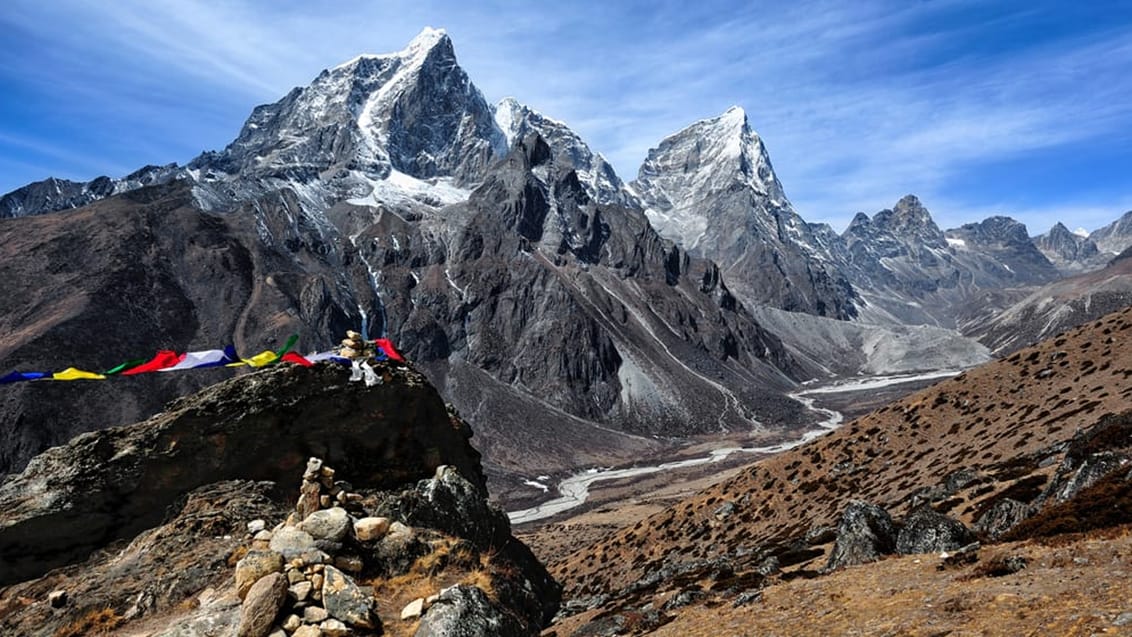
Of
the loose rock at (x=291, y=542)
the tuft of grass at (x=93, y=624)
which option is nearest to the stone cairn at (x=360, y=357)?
the loose rock at (x=291, y=542)

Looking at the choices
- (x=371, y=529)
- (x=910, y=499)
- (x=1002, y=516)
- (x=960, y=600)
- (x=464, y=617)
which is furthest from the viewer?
(x=910, y=499)

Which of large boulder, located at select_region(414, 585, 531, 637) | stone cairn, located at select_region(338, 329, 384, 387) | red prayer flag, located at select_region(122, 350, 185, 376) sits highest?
red prayer flag, located at select_region(122, 350, 185, 376)

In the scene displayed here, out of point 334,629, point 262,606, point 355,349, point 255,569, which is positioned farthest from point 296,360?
point 334,629

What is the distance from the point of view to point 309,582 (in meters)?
11.6

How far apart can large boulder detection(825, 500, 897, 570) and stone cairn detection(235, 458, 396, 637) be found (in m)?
18.4

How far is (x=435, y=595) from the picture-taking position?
12133 mm

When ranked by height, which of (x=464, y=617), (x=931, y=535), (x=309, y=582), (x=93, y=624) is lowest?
(x=931, y=535)

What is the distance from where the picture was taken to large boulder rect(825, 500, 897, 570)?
23781 millimetres

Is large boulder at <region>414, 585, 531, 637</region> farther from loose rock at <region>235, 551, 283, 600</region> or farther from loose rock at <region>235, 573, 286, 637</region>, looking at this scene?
loose rock at <region>235, 551, 283, 600</region>

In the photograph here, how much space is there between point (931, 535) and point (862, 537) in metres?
3.05

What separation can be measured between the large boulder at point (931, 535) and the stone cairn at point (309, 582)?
18377 millimetres

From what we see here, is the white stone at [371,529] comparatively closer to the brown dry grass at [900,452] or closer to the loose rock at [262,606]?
the loose rock at [262,606]

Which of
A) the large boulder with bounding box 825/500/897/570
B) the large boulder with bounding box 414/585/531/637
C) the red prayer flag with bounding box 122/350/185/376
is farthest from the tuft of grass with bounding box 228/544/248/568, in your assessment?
the large boulder with bounding box 825/500/897/570

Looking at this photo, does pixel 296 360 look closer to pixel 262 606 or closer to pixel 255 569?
pixel 255 569
